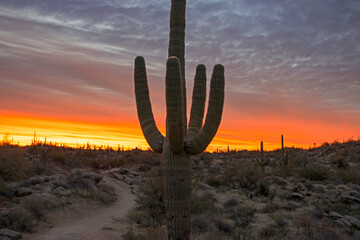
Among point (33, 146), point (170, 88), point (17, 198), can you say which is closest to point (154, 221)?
point (17, 198)

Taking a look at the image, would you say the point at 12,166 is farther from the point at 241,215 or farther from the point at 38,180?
the point at 241,215

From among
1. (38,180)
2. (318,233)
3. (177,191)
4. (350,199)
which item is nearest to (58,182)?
(38,180)

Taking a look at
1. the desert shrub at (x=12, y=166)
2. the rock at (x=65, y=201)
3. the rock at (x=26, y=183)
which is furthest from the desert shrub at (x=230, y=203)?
the desert shrub at (x=12, y=166)

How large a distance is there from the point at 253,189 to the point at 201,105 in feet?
44.0

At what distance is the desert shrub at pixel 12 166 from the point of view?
14.2 meters

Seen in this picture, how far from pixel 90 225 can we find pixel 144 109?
605 cm

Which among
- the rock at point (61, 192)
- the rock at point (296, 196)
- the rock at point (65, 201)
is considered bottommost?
the rock at point (296, 196)

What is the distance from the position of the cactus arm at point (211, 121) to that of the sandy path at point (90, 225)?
15.9 feet

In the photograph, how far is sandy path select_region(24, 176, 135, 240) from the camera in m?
9.36

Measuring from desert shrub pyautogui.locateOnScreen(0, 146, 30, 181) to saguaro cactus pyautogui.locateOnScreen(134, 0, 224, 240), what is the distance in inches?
413

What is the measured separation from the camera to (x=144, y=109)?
727 cm

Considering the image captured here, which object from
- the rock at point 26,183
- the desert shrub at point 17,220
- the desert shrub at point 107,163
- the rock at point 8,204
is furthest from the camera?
the desert shrub at point 107,163

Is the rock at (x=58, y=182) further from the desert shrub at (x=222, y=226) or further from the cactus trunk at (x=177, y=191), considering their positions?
the cactus trunk at (x=177, y=191)

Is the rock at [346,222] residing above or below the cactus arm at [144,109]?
below
